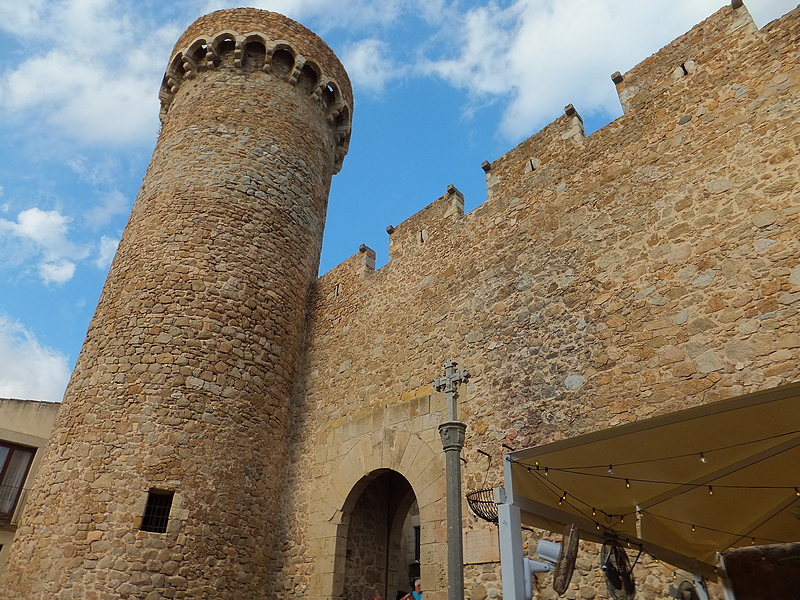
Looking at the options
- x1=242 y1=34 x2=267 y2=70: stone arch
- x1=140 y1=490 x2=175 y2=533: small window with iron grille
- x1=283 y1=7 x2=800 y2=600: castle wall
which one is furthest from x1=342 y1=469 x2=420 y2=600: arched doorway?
x1=242 y1=34 x2=267 y2=70: stone arch

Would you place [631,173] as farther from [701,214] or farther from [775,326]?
[775,326]

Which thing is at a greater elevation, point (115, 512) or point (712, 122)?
point (712, 122)

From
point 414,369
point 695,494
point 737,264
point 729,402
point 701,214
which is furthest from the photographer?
point 414,369

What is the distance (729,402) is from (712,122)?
10.7 feet

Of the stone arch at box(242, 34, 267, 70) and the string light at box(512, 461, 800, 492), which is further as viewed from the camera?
the stone arch at box(242, 34, 267, 70)

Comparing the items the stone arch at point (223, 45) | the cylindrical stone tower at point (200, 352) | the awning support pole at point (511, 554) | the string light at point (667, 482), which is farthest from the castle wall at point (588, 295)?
the stone arch at point (223, 45)

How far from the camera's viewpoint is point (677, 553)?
438 cm

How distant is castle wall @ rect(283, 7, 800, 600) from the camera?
15.4 feet

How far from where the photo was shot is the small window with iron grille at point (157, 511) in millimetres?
6492

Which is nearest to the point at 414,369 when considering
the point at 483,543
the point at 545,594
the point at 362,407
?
the point at 362,407

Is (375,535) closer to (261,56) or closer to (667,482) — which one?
(667,482)

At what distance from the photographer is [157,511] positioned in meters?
6.60

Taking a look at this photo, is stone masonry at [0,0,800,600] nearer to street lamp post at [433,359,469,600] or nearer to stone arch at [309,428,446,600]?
stone arch at [309,428,446,600]

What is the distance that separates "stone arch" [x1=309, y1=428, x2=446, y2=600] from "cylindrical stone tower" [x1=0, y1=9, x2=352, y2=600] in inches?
33.0
